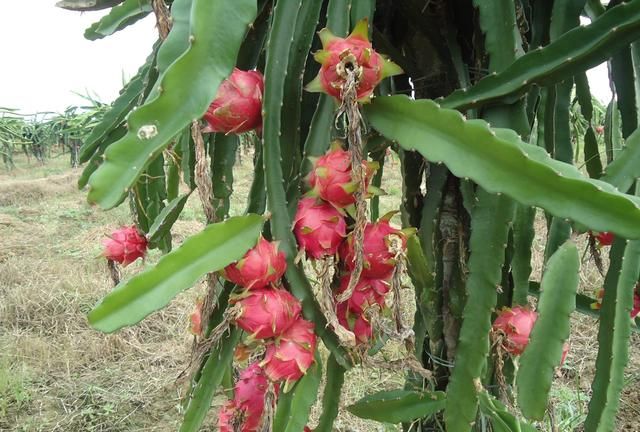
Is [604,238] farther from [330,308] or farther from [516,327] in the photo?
[330,308]

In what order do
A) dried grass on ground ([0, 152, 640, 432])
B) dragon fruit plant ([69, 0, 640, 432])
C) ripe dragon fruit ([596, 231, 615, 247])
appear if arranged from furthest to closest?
dried grass on ground ([0, 152, 640, 432]), ripe dragon fruit ([596, 231, 615, 247]), dragon fruit plant ([69, 0, 640, 432])

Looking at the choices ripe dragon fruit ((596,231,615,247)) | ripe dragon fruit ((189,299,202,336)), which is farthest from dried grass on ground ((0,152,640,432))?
ripe dragon fruit ((189,299,202,336))

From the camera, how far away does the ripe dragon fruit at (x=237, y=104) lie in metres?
0.58

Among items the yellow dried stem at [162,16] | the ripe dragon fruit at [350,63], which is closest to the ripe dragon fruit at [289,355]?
the ripe dragon fruit at [350,63]

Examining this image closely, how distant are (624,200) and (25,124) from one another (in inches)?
445

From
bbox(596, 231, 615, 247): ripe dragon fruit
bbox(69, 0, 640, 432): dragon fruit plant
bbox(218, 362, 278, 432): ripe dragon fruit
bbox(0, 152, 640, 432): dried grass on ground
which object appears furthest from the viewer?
bbox(0, 152, 640, 432): dried grass on ground

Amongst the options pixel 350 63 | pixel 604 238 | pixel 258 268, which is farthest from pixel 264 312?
pixel 604 238

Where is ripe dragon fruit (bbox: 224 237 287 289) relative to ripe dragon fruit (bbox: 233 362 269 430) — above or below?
above

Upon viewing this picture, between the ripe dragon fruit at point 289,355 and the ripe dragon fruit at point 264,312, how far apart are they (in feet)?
0.04

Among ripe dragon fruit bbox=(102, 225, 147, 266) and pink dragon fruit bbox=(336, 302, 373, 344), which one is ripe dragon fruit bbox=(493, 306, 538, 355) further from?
ripe dragon fruit bbox=(102, 225, 147, 266)

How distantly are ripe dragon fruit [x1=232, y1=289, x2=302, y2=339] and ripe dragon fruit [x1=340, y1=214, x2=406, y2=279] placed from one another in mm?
81

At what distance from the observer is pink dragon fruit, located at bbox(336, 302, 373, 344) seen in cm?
60

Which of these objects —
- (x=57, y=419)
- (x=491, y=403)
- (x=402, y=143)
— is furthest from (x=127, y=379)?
(x=402, y=143)

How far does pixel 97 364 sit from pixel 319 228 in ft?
7.22
